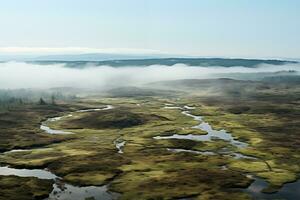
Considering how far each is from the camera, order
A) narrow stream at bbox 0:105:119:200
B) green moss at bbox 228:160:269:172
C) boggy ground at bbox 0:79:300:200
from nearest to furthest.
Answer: narrow stream at bbox 0:105:119:200
boggy ground at bbox 0:79:300:200
green moss at bbox 228:160:269:172

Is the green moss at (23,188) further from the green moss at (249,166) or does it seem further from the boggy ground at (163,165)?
the green moss at (249,166)

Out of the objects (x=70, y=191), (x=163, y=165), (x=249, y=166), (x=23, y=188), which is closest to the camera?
(x=70, y=191)

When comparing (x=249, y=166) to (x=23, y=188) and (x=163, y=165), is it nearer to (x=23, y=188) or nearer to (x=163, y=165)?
(x=163, y=165)

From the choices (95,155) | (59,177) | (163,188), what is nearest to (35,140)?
(95,155)

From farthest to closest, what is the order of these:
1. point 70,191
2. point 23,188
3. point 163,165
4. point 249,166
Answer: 1. point 163,165
2. point 249,166
3. point 23,188
4. point 70,191

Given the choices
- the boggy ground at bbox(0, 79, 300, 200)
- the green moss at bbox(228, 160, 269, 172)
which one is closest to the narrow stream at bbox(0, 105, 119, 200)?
the boggy ground at bbox(0, 79, 300, 200)

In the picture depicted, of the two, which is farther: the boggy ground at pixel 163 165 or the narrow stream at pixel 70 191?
the boggy ground at pixel 163 165

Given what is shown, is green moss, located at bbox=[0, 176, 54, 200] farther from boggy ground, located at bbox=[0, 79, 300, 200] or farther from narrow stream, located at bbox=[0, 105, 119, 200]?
boggy ground, located at bbox=[0, 79, 300, 200]

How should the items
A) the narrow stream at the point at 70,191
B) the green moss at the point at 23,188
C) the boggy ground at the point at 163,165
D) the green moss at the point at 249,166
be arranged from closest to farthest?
the narrow stream at the point at 70,191 → the green moss at the point at 23,188 → the boggy ground at the point at 163,165 → the green moss at the point at 249,166

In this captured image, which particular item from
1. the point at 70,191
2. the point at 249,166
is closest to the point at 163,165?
the point at 249,166

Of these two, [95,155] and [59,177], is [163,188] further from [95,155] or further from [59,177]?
[95,155]

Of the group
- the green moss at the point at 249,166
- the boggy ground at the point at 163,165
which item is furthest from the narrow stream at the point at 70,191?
the green moss at the point at 249,166
